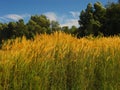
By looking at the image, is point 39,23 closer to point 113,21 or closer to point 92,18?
point 92,18

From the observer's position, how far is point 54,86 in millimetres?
7031

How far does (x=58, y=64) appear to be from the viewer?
7.26m

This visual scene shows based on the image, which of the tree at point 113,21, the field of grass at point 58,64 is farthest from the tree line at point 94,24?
the field of grass at point 58,64

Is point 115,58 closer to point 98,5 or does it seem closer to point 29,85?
point 29,85

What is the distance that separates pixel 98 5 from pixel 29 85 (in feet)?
135

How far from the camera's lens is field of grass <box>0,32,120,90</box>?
661 centimetres

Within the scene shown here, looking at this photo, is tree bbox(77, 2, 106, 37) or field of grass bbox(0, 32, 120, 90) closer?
field of grass bbox(0, 32, 120, 90)

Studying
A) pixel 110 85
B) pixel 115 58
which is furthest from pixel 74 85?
pixel 115 58

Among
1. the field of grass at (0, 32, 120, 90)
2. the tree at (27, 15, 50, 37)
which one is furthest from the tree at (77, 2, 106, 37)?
the field of grass at (0, 32, 120, 90)

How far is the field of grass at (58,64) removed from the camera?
661 centimetres

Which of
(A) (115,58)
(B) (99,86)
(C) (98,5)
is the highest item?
(C) (98,5)

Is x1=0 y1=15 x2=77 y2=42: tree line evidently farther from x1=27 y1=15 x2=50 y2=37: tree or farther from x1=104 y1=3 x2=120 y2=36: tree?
x1=104 y1=3 x2=120 y2=36: tree

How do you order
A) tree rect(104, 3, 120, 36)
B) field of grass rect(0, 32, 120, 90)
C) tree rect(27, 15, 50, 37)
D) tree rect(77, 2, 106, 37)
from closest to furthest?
field of grass rect(0, 32, 120, 90), tree rect(104, 3, 120, 36), tree rect(77, 2, 106, 37), tree rect(27, 15, 50, 37)

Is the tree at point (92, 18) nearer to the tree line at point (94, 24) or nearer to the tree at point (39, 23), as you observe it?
the tree line at point (94, 24)
